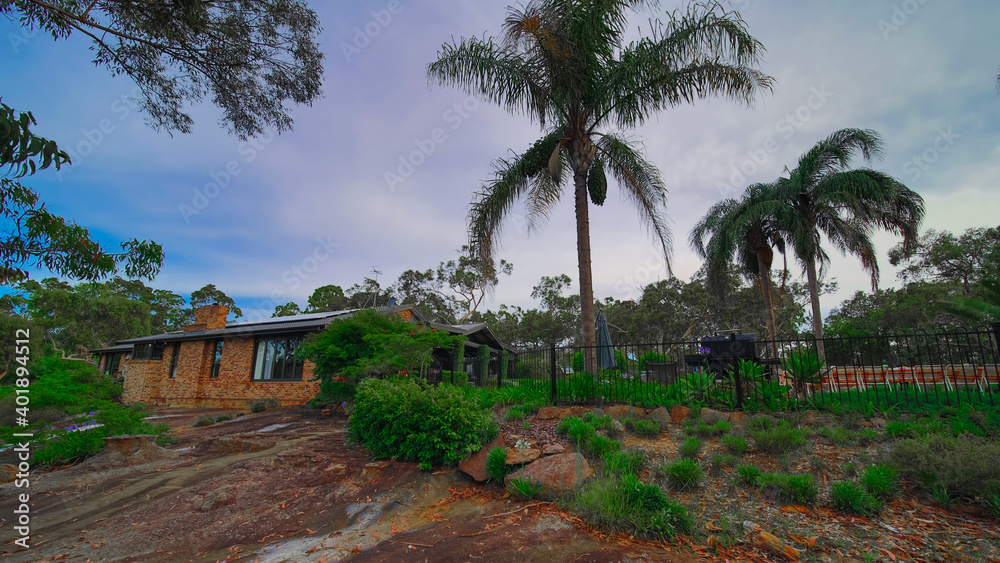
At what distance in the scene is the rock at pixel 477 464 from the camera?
4961mm

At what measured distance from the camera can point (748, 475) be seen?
404 centimetres

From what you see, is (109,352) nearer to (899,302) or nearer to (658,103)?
(658,103)

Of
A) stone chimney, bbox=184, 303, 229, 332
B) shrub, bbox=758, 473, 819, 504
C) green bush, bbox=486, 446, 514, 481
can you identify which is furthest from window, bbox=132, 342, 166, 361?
shrub, bbox=758, 473, 819, 504

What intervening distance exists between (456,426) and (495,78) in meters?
7.00

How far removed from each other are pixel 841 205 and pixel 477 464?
1391 cm

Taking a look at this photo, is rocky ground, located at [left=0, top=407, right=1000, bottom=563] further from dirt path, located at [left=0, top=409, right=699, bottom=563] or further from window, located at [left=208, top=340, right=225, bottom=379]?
window, located at [left=208, top=340, right=225, bottom=379]

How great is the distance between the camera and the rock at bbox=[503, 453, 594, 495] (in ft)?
14.0

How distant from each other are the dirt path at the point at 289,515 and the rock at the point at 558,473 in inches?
9.7

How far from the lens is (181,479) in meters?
5.83

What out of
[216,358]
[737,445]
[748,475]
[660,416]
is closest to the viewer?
[748,475]

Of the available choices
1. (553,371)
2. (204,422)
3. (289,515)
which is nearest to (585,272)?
(553,371)

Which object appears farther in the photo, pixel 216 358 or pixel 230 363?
pixel 216 358

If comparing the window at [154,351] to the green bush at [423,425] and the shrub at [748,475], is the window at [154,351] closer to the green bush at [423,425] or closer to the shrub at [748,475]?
the green bush at [423,425]

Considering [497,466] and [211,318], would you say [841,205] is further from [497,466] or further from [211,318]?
[211,318]
